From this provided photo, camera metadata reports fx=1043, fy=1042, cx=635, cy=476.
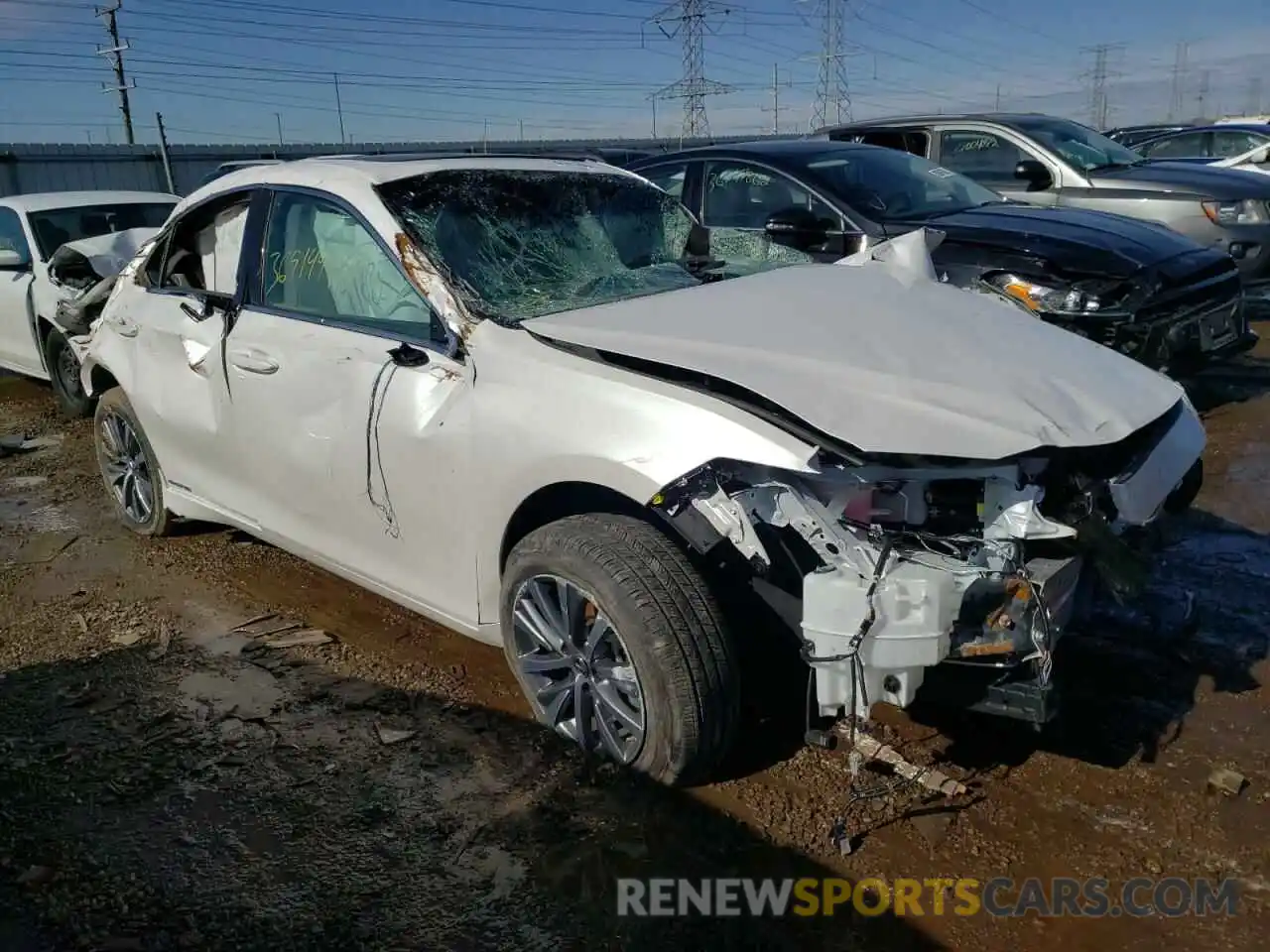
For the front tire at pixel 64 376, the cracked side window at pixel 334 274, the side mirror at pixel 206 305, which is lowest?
the front tire at pixel 64 376

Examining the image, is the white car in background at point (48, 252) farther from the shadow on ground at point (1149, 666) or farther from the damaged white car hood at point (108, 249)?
the shadow on ground at point (1149, 666)

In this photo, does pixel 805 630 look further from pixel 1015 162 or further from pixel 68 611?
pixel 1015 162

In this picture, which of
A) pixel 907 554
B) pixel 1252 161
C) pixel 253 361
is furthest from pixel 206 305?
pixel 1252 161

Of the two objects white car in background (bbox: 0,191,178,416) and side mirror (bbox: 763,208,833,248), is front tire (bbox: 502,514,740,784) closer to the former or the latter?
side mirror (bbox: 763,208,833,248)

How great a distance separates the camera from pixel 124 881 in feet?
8.62

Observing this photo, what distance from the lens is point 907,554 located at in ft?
8.33

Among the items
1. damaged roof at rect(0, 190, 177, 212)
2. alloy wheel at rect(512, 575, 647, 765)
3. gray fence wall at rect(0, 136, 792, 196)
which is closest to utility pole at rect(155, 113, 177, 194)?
gray fence wall at rect(0, 136, 792, 196)

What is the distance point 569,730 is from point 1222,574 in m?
2.79

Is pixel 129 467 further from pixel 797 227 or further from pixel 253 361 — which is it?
pixel 797 227

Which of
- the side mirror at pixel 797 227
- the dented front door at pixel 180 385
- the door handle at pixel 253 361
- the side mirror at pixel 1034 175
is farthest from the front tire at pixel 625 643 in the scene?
the side mirror at pixel 1034 175

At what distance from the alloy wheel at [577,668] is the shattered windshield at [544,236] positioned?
2.86 feet

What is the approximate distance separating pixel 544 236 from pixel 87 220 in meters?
6.12

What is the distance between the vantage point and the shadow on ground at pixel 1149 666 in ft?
10.1

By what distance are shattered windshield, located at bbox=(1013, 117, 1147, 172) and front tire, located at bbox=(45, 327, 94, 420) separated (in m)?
→ 7.69
